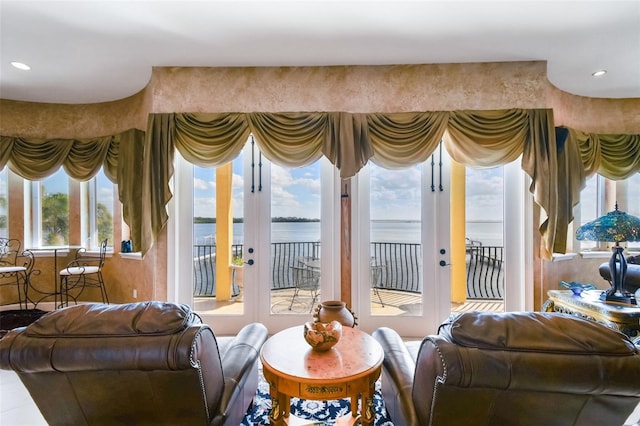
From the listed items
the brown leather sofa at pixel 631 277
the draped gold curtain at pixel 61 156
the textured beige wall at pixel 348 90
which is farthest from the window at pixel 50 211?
the brown leather sofa at pixel 631 277

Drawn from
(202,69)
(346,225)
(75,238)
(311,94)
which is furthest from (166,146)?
(75,238)

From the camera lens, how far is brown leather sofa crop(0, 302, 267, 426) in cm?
109

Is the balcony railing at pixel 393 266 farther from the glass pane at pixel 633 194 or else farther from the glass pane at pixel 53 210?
the glass pane at pixel 53 210

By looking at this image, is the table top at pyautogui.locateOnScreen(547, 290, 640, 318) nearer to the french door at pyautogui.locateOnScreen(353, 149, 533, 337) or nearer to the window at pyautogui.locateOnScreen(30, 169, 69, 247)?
the french door at pyautogui.locateOnScreen(353, 149, 533, 337)

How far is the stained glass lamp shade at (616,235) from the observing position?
2357 millimetres

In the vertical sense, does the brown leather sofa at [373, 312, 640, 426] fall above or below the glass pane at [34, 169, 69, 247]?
below

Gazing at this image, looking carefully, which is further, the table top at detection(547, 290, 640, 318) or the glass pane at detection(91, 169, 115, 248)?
the glass pane at detection(91, 169, 115, 248)

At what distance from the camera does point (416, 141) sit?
312cm

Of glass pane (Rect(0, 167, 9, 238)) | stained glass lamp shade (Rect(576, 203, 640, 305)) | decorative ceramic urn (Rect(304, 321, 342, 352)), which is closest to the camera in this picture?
decorative ceramic urn (Rect(304, 321, 342, 352))

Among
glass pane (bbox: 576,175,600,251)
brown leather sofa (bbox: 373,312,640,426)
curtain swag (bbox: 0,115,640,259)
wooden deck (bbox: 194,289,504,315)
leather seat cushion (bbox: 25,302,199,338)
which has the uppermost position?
curtain swag (bbox: 0,115,640,259)

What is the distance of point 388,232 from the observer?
3.38m

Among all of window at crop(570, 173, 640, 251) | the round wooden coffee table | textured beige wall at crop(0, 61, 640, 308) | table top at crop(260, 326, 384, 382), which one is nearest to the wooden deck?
textured beige wall at crop(0, 61, 640, 308)

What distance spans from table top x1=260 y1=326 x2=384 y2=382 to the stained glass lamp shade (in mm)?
2176

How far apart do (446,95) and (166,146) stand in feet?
10.2
